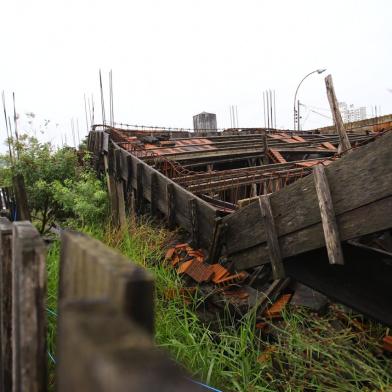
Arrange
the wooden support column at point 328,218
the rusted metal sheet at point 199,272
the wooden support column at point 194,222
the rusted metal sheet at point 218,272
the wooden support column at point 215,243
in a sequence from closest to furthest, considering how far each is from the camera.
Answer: the wooden support column at point 328,218, the wooden support column at point 215,243, the rusted metal sheet at point 199,272, the rusted metal sheet at point 218,272, the wooden support column at point 194,222

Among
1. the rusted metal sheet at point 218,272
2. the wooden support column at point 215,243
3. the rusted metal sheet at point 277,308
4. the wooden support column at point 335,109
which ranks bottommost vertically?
the rusted metal sheet at point 277,308

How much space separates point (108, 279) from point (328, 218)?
2485 mm

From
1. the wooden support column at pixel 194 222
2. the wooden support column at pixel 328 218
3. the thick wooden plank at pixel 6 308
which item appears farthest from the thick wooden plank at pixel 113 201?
the thick wooden plank at pixel 6 308

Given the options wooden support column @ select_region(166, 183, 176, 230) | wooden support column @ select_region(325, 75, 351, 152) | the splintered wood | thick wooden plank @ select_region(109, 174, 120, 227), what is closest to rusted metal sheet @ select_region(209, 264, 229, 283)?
the splintered wood

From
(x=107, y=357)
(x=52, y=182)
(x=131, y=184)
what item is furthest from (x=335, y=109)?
(x=107, y=357)

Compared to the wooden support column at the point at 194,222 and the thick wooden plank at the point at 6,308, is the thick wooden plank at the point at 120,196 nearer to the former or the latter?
the wooden support column at the point at 194,222

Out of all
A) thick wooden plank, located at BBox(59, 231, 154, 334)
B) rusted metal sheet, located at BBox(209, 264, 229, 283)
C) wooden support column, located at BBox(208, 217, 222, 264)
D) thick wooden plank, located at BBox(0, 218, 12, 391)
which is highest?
thick wooden plank, located at BBox(59, 231, 154, 334)

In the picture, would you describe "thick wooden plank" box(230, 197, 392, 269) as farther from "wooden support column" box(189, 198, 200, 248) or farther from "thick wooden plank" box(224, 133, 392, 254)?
"wooden support column" box(189, 198, 200, 248)

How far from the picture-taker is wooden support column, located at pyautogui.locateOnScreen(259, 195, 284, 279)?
10.9ft

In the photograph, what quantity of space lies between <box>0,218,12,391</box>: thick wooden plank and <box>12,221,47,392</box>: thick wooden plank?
296mm

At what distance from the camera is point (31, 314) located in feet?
2.89

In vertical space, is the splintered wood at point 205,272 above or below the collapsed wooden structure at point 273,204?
below

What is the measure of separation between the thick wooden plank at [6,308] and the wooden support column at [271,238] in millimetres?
2519

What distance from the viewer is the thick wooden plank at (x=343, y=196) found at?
2422 millimetres
